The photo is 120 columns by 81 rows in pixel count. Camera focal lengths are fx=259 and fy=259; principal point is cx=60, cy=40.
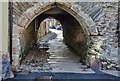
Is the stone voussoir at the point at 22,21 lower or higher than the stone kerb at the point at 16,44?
higher

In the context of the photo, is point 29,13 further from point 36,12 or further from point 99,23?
point 99,23

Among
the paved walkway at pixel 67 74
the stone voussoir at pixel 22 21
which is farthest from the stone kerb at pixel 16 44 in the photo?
the paved walkway at pixel 67 74

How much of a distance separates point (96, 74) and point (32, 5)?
2.45 metres

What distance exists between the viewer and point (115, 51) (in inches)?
281

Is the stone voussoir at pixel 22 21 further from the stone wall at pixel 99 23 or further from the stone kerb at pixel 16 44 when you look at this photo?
the stone wall at pixel 99 23

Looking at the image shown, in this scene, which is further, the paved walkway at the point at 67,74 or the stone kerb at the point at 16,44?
the stone kerb at the point at 16,44

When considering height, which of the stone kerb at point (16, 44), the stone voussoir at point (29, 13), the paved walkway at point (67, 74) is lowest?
the paved walkway at point (67, 74)

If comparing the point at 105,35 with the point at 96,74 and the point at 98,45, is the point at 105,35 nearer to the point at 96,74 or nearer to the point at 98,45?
the point at 98,45

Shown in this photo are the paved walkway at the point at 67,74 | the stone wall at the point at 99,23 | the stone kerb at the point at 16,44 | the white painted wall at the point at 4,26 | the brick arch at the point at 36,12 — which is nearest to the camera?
the paved walkway at the point at 67,74

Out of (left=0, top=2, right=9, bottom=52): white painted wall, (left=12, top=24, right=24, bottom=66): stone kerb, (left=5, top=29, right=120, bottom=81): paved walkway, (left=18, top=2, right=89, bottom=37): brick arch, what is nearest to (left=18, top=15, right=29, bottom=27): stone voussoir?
(left=18, top=2, right=89, bottom=37): brick arch

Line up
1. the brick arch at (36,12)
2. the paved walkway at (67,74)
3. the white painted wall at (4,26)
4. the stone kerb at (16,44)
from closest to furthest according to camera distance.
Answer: the paved walkway at (67,74)
the white painted wall at (4,26)
the stone kerb at (16,44)
the brick arch at (36,12)

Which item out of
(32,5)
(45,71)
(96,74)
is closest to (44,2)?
(32,5)

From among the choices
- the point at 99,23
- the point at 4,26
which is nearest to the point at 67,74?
the point at 99,23

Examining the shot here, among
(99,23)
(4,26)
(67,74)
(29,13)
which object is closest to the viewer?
(67,74)
